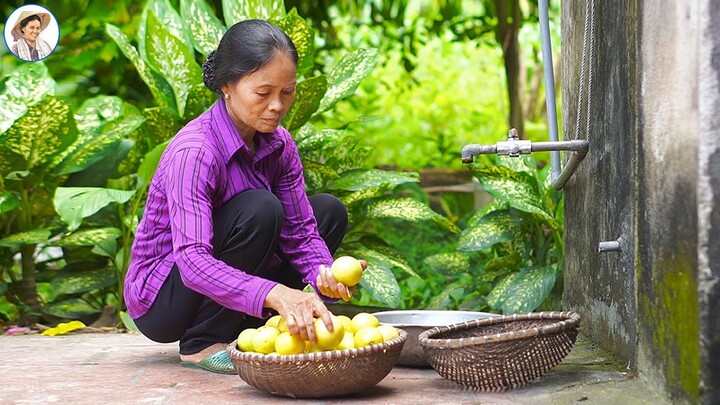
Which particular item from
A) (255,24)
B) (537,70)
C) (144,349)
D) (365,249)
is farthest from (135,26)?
(537,70)

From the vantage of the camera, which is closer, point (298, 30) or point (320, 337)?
point (320, 337)

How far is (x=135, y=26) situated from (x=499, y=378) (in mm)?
3895

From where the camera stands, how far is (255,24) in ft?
9.30

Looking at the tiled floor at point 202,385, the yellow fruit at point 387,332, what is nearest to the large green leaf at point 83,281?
the tiled floor at point 202,385

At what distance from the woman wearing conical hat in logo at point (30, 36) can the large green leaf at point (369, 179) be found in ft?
4.49

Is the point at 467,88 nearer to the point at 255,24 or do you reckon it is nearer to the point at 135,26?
the point at 135,26

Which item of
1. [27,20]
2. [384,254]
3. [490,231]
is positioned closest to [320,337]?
[27,20]

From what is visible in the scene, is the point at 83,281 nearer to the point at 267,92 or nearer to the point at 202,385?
the point at 202,385

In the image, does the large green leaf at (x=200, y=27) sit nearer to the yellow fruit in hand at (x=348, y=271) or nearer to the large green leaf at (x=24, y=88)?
the large green leaf at (x=24, y=88)

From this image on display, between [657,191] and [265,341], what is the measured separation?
1000mm

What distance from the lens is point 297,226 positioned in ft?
10.3

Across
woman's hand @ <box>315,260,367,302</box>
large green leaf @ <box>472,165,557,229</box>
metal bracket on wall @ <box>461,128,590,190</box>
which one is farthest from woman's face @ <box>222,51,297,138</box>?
large green leaf @ <box>472,165,557,229</box>

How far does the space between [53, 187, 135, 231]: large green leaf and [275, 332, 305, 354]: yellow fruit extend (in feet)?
4.81

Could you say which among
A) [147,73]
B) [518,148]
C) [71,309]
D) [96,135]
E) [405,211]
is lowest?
[71,309]
